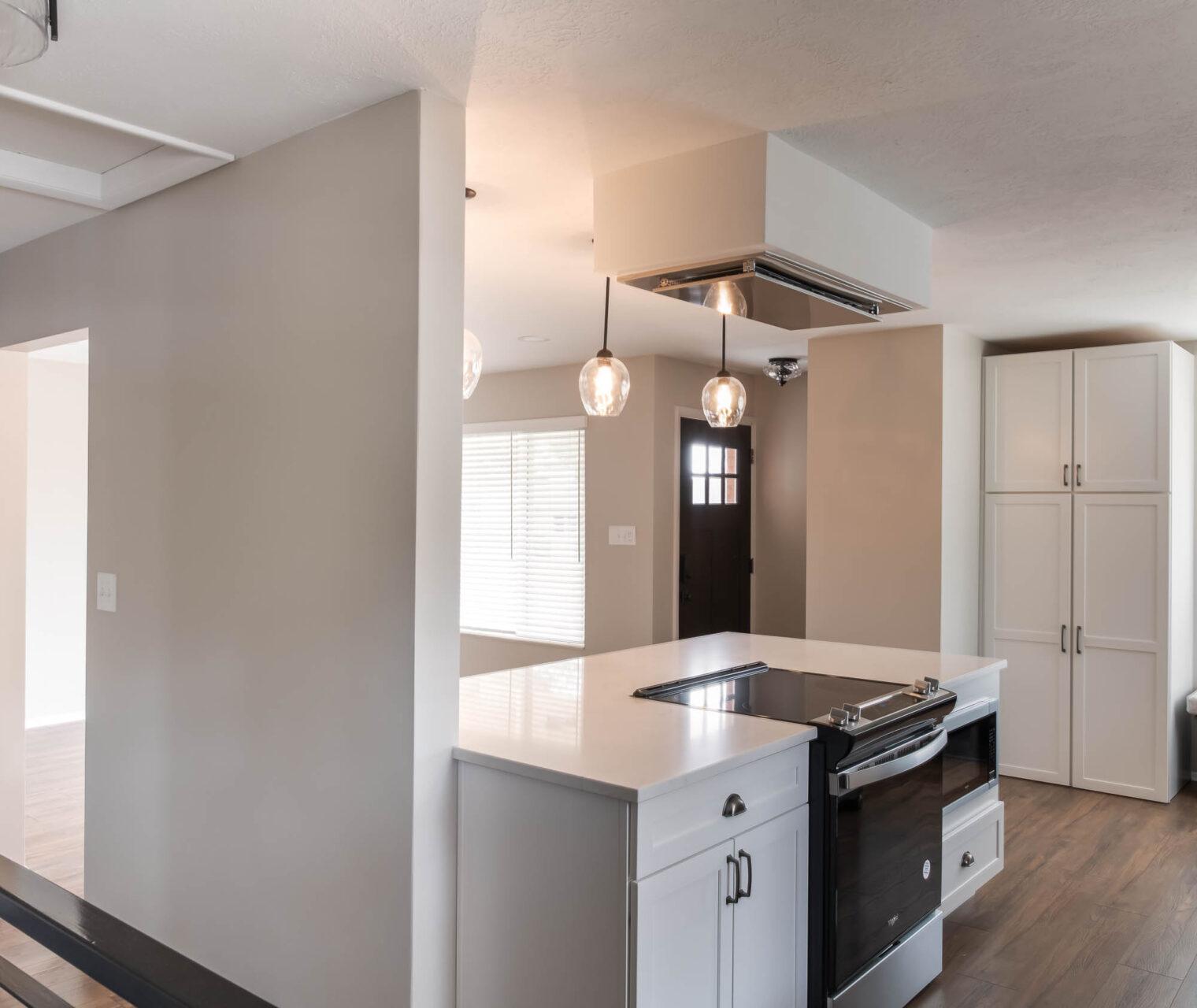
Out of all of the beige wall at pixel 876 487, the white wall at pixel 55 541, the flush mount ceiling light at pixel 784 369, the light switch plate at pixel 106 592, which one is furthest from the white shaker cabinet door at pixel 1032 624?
the white wall at pixel 55 541

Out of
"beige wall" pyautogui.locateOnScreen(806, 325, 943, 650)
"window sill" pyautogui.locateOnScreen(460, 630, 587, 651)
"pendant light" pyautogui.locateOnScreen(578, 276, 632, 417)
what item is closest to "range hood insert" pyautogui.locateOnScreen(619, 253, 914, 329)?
"pendant light" pyautogui.locateOnScreen(578, 276, 632, 417)

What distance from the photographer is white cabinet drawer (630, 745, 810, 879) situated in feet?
6.07

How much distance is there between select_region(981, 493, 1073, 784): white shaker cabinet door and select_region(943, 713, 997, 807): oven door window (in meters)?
1.84

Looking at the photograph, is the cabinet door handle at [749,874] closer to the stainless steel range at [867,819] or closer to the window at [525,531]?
the stainless steel range at [867,819]

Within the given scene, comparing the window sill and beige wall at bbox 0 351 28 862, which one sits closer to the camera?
Result: beige wall at bbox 0 351 28 862

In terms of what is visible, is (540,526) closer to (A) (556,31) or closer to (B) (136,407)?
(B) (136,407)

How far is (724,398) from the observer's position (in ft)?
12.2

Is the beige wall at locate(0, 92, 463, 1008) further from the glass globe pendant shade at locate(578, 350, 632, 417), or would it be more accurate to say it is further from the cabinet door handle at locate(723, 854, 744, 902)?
the glass globe pendant shade at locate(578, 350, 632, 417)

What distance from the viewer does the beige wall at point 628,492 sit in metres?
5.96

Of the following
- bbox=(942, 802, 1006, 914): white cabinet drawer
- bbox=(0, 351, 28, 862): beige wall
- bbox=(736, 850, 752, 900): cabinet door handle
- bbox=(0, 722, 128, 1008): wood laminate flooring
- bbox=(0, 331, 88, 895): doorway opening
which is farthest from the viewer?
bbox=(0, 331, 88, 895): doorway opening

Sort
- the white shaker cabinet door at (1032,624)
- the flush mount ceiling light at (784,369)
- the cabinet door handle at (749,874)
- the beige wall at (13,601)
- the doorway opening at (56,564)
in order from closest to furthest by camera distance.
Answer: the cabinet door handle at (749,874) → the beige wall at (13,601) → the white shaker cabinet door at (1032,624) → the doorway opening at (56,564) → the flush mount ceiling light at (784,369)

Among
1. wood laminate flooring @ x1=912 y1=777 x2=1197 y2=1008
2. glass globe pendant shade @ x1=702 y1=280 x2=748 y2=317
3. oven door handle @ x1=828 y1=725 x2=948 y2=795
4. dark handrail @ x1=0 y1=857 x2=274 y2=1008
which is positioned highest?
glass globe pendant shade @ x1=702 y1=280 x2=748 y2=317

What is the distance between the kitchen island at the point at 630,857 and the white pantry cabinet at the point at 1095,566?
3220mm

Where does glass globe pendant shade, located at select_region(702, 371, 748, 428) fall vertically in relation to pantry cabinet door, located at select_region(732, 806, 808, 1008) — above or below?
above
